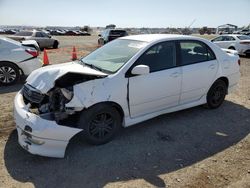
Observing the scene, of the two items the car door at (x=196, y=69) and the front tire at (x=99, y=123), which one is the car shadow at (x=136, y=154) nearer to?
the front tire at (x=99, y=123)

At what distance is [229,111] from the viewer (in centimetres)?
591

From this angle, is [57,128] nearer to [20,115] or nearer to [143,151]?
[20,115]

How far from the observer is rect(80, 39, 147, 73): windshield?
4.51 m


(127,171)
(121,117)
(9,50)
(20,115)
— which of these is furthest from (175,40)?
(9,50)

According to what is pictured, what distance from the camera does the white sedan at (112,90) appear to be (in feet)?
12.5

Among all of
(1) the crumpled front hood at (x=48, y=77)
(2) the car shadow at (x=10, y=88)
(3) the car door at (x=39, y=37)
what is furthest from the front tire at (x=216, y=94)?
(3) the car door at (x=39, y=37)

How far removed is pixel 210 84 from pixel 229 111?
2.71 ft

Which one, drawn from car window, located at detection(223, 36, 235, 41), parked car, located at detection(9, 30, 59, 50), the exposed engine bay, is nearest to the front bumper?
the exposed engine bay

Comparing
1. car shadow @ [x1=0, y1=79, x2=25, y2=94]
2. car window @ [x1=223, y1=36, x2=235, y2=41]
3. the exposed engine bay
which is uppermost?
car window @ [x1=223, y1=36, x2=235, y2=41]

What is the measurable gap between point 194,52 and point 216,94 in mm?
1126

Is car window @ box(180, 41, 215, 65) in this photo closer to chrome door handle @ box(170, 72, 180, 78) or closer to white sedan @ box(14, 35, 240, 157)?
white sedan @ box(14, 35, 240, 157)

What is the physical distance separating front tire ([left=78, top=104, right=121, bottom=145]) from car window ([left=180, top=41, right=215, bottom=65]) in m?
1.76

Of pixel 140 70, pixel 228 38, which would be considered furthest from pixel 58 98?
pixel 228 38

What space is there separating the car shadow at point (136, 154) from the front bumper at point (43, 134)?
0.20 m
